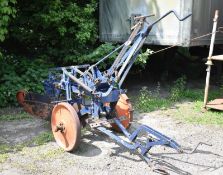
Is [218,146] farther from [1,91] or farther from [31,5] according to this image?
[31,5]

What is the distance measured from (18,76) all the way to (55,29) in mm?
1416

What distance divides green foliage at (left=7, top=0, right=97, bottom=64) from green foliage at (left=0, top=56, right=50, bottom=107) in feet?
1.58

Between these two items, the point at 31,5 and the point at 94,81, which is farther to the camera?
the point at 31,5

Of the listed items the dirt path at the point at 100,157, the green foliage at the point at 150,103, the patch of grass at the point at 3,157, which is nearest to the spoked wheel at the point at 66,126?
the dirt path at the point at 100,157

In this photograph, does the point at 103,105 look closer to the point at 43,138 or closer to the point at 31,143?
the point at 43,138

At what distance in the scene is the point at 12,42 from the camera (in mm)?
9656

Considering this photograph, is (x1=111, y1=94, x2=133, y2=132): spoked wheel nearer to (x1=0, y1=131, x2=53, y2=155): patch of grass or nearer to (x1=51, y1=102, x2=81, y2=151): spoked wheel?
(x1=51, y1=102, x2=81, y2=151): spoked wheel

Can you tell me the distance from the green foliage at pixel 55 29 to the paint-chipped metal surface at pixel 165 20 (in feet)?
1.40

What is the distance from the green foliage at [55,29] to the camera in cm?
896

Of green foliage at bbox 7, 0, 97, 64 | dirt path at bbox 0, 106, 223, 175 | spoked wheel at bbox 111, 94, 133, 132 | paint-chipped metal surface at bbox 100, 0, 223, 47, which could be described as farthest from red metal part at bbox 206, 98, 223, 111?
green foliage at bbox 7, 0, 97, 64

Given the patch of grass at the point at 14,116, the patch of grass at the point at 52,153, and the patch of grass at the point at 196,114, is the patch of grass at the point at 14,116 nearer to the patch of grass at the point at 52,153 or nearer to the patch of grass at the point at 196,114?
the patch of grass at the point at 52,153

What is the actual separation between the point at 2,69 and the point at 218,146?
4807 mm

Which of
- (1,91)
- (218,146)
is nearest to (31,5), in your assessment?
(1,91)

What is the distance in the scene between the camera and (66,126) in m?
5.98
